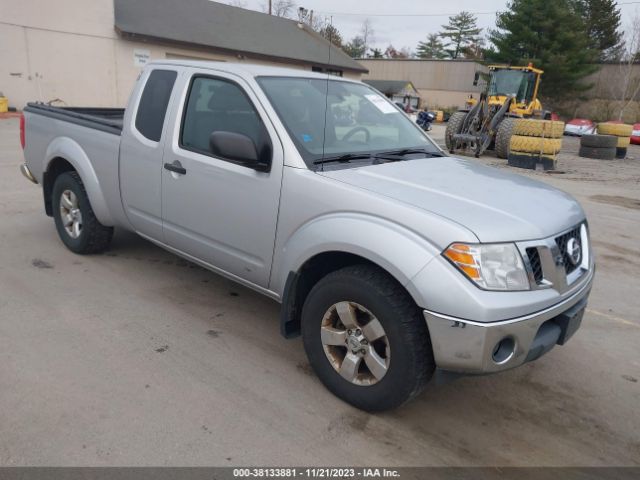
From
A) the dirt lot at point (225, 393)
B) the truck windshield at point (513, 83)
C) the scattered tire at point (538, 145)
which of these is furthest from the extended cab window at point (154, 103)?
the truck windshield at point (513, 83)

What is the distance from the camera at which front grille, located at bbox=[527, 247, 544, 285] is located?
2.64 metres

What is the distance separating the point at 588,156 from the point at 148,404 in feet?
62.2

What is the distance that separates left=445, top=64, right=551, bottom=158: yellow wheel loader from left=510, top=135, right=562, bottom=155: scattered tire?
1.28ft

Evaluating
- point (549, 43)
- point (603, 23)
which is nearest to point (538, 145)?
point (549, 43)

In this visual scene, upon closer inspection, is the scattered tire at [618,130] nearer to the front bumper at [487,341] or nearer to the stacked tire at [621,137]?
the stacked tire at [621,137]

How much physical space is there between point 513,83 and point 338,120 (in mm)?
17732

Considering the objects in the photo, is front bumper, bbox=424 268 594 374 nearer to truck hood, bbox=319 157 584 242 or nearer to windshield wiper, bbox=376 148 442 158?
truck hood, bbox=319 157 584 242

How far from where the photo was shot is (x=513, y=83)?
1934 centimetres

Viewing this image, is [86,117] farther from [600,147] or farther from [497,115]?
[600,147]

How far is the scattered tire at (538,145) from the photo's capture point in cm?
1370

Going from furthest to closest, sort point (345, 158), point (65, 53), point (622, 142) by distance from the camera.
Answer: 1. point (65, 53)
2. point (622, 142)
3. point (345, 158)

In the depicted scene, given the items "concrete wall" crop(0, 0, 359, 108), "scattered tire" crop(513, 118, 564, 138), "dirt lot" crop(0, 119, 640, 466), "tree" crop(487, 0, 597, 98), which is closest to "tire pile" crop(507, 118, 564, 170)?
"scattered tire" crop(513, 118, 564, 138)

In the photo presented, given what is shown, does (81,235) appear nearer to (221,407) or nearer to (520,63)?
(221,407)

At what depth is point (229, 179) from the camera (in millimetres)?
3475
